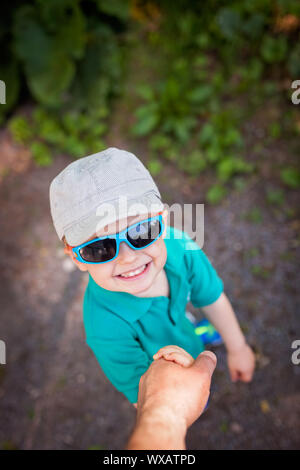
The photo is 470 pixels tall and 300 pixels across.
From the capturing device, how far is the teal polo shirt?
1.49 m

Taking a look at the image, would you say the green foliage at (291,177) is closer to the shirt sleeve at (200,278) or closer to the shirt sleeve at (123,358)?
the shirt sleeve at (200,278)

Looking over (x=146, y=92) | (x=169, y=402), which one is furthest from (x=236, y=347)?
(x=146, y=92)

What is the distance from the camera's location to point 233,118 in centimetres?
395

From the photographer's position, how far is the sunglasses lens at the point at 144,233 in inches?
50.7

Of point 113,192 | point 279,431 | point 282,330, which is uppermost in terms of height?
point 113,192

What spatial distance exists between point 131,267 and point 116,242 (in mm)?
156

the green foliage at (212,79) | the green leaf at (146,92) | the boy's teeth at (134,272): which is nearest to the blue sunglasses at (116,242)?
the boy's teeth at (134,272)

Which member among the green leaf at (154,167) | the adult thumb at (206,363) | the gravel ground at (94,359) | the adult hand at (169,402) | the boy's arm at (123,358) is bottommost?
the gravel ground at (94,359)

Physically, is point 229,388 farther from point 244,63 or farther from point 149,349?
point 244,63

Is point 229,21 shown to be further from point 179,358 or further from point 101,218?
point 179,358

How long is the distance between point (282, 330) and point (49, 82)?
13.0 feet

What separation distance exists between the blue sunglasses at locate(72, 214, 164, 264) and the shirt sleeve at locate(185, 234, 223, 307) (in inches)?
17.1
